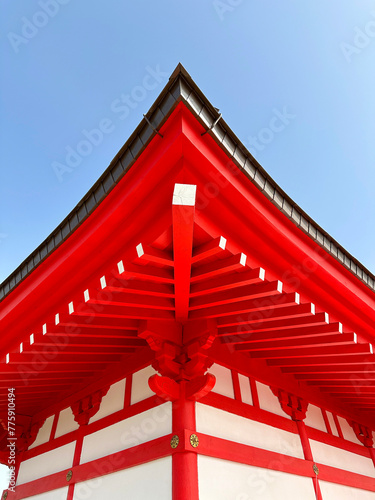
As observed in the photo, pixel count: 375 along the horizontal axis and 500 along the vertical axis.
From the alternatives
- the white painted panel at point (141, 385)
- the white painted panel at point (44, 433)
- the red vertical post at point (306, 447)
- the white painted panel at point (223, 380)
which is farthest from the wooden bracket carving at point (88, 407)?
the red vertical post at point (306, 447)

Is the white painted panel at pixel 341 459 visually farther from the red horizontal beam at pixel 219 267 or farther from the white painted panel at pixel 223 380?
the red horizontal beam at pixel 219 267

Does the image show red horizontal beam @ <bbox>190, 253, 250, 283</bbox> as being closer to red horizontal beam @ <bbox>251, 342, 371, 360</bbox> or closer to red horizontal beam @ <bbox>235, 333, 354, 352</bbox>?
red horizontal beam @ <bbox>235, 333, 354, 352</bbox>

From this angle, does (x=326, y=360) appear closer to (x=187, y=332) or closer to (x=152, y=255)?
(x=187, y=332)

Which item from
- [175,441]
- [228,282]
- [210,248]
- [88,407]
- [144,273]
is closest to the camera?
[210,248]

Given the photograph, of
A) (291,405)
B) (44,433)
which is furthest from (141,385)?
(44,433)

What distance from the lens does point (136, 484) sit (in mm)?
3219

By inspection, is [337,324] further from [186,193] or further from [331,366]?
[186,193]

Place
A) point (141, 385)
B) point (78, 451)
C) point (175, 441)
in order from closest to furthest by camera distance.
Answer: point (175, 441), point (141, 385), point (78, 451)

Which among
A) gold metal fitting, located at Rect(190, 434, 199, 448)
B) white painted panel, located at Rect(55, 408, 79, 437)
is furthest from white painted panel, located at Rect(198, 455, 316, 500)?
white painted panel, located at Rect(55, 408, 79, 437)

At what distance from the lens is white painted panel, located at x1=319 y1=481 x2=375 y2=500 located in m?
4.14

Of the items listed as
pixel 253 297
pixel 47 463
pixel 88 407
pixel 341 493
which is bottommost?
pixel 341 493

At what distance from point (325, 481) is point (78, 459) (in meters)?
2.87

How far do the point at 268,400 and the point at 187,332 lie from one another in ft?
5.11

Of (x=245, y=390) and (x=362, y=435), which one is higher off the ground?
(x=245, y=390)
